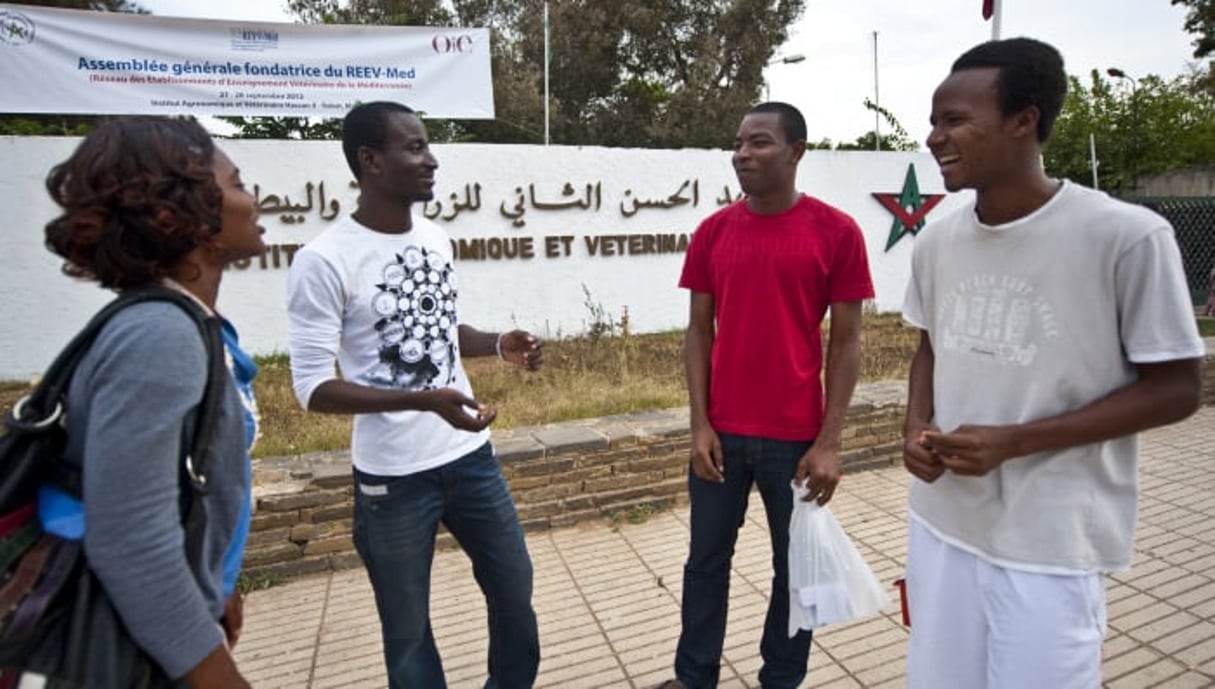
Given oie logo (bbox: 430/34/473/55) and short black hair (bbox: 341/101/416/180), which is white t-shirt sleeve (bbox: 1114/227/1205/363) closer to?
short black hair (bbox: 341/101/416/180)

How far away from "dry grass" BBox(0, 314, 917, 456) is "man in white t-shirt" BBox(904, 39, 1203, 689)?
3.25 meters

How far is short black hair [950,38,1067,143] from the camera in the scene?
1517 mm

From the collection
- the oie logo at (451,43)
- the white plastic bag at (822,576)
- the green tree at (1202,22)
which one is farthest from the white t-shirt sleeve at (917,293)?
the green tree at (1202,22)

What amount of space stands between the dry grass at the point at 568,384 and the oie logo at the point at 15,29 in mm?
3158

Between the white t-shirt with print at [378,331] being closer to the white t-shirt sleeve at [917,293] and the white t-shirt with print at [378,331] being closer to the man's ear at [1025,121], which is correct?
the white t-shirt sleeve at [917,293]

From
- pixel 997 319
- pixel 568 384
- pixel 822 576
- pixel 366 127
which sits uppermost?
pixel 366 127

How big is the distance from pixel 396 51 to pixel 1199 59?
73.1ft

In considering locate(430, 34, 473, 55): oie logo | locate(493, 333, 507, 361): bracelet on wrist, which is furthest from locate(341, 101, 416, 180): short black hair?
locate(430, 34, 473, 55): oie logo

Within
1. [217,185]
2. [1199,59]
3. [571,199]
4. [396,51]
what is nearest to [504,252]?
[571,199]

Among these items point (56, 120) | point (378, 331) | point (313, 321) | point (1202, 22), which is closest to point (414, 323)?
point (378, 331)

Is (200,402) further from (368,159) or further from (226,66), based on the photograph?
(226,66)

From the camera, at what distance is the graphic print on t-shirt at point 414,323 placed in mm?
Answer: 2012

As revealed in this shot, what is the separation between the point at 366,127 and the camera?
2.06 metres

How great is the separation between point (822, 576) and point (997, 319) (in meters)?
0.94
